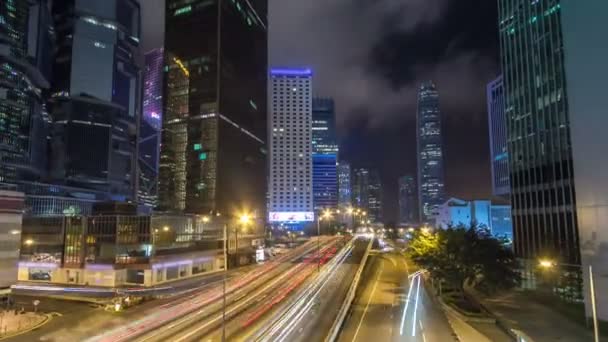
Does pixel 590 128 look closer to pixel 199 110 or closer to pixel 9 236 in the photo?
pixel 9 236

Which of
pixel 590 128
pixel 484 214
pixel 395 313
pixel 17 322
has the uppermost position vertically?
pixel 590 128

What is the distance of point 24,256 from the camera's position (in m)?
78.2

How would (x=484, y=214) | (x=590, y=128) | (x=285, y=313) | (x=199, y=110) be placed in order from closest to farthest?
(x=590, y=128)
(x=285, y=313)
(x=484, y=214)
(x=199, y=110)

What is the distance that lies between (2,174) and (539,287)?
218m

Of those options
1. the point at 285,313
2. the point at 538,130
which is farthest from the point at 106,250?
the point at 538,130

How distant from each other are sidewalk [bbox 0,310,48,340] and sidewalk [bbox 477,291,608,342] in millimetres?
47613

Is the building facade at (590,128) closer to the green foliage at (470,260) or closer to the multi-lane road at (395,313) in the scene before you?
the green foliage at (470,260)

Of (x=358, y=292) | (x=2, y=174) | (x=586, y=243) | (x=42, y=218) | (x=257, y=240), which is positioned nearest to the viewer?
(x=586, y=243)

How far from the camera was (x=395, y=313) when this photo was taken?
48.3 m

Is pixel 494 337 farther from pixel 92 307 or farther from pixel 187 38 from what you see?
pixel 187 38

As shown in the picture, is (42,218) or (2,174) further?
(2,174)

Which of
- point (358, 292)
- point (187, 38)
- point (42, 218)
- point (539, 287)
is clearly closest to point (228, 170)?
point (187, 38)

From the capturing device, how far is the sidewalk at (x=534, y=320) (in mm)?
37594

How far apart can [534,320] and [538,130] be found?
2837 centimetres
